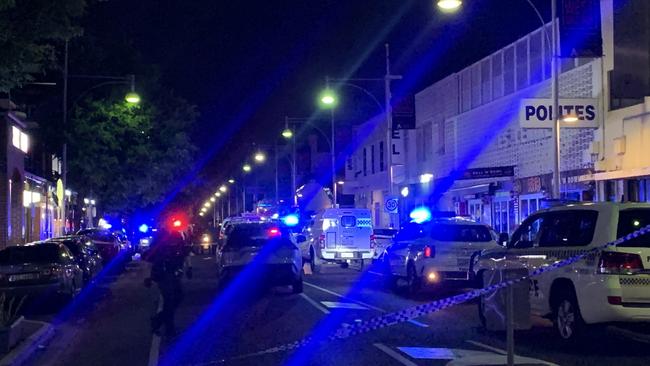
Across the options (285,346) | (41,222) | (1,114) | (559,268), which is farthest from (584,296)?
(41,222)

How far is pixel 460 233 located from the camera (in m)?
19.6

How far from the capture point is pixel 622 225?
1120 cm

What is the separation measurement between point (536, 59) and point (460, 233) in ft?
35.2

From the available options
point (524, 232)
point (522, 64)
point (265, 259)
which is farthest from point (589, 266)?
point (522, 64)

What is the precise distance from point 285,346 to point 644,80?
628 inches

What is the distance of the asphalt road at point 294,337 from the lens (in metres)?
11.0

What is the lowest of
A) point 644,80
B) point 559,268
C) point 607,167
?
point 559,268

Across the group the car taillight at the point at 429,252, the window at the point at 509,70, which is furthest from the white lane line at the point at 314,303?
the window at the point at 509,70

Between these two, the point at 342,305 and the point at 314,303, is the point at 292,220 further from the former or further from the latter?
the point at 342,305

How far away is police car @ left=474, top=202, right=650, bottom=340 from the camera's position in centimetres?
1079

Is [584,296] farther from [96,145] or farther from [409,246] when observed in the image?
[96,145]

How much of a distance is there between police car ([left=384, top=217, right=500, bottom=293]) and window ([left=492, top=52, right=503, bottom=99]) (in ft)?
40.7

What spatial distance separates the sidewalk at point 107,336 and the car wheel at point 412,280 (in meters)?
6.03

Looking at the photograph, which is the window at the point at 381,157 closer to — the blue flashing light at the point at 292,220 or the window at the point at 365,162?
the window at the point at 365,162
